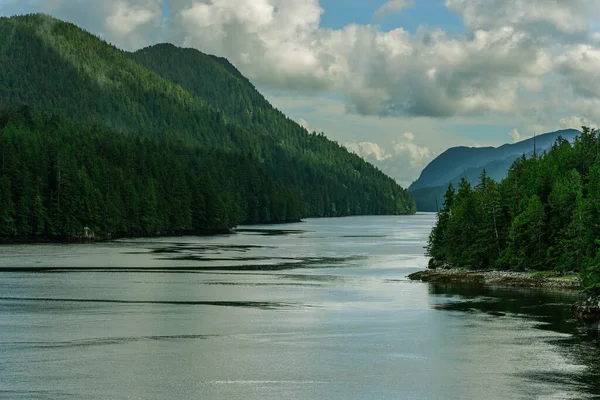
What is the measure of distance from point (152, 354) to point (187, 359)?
2.59m

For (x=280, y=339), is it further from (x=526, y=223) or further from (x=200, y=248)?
(x=200, y=248)

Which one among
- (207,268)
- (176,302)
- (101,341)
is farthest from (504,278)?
(101,341)

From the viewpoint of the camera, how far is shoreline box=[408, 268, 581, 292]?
8746 centimetres

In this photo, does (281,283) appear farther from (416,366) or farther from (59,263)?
(416,366)

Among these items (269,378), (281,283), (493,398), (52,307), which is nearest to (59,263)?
(281,283)

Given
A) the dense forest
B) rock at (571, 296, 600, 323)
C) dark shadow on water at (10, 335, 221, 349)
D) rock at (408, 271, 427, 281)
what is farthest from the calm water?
the dense forest

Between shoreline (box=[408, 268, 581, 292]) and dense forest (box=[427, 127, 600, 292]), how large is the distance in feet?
7.50

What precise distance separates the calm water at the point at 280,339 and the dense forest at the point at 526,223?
1006 centimetres

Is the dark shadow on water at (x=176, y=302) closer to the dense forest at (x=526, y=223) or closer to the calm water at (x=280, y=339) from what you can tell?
the calm water at (x=280, y=339)

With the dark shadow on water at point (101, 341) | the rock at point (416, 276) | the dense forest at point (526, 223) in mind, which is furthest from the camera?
the rock at point (416, 276)

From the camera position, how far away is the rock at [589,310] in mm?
62531

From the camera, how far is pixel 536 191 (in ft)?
342

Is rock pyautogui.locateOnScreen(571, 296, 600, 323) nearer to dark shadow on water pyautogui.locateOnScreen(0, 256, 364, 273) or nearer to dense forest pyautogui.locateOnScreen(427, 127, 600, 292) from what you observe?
dense forest pyautogui.locateOnScreen(427, 127, 600, 292)

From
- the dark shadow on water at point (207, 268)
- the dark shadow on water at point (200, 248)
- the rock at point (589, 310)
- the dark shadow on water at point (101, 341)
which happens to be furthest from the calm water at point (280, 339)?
the dark shadow on water at point (200, 248)
